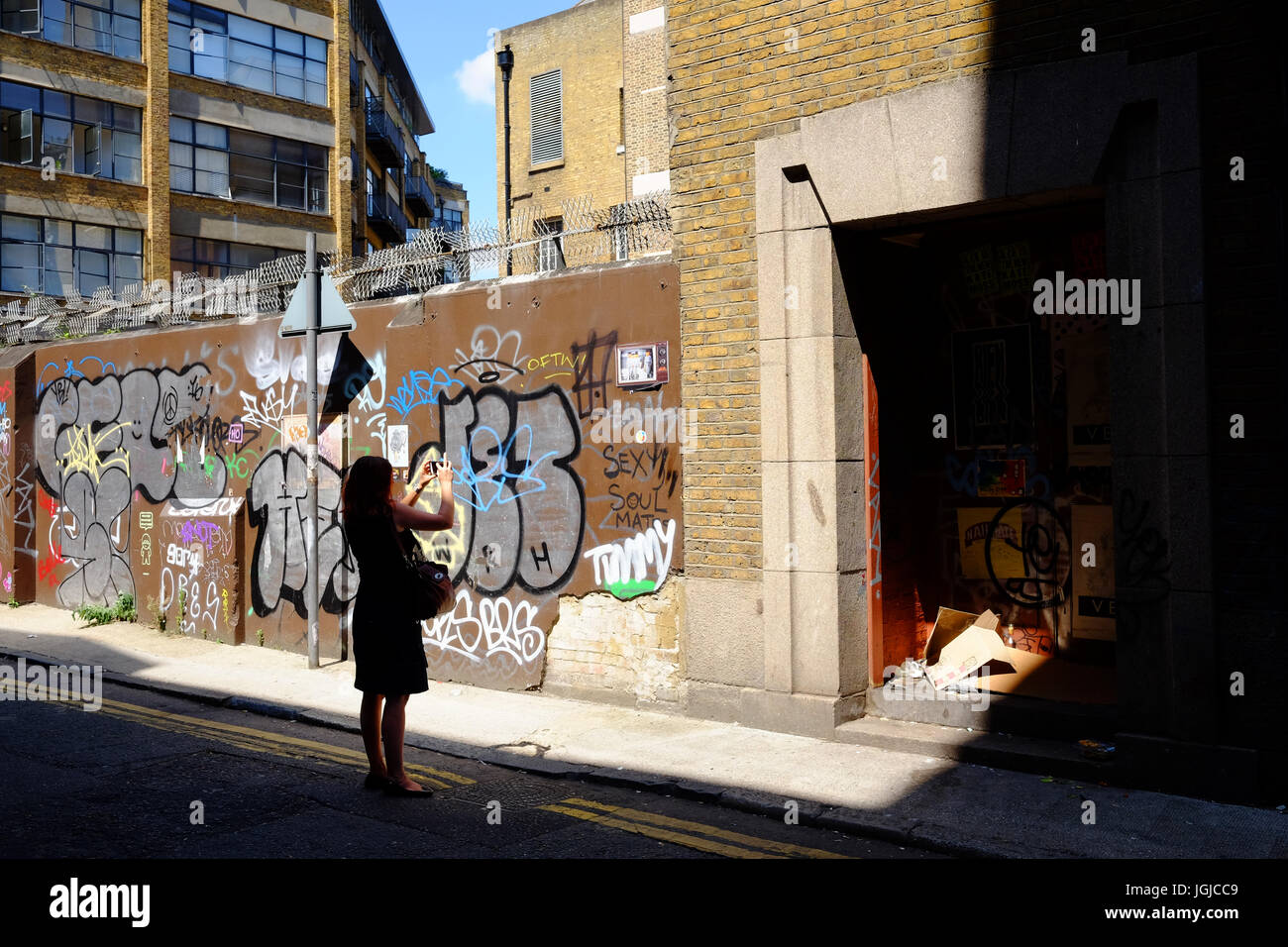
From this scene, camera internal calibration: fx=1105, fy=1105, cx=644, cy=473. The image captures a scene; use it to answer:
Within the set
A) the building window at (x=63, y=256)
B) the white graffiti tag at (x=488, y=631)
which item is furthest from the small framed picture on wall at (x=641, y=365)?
the building window at (x=63, y=256)

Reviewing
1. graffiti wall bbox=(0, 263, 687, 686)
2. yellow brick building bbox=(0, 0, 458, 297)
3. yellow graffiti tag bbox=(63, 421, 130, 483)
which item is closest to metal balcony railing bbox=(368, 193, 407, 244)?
yellow brick building bbox=(0, 0, 458, 297)

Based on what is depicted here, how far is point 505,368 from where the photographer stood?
8.99 metres

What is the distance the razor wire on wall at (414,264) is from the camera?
28.1ft

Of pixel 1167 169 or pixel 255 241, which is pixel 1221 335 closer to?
pixel 1167 169

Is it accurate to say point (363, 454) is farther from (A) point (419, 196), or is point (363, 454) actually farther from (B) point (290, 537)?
(A) point (419, 196)

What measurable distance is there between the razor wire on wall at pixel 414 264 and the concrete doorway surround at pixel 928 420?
4.74 feet

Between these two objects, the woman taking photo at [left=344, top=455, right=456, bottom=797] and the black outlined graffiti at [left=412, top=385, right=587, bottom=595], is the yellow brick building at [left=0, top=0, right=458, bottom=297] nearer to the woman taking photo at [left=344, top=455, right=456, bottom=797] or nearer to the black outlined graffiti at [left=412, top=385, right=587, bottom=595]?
the black outlined graffiti at [left=412, top=385, right=587, bottom=595]

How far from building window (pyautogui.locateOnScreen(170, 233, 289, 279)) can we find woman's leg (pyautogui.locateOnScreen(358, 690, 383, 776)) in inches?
1322

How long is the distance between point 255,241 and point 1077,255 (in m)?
36.1

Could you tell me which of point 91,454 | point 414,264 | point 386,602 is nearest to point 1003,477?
point 386,602

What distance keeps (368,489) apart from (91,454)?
8.90m

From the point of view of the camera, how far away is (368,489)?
5852mm

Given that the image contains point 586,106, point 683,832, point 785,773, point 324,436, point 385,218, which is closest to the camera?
point 683,832
